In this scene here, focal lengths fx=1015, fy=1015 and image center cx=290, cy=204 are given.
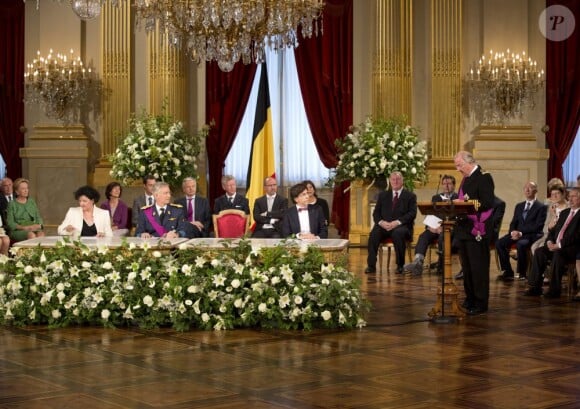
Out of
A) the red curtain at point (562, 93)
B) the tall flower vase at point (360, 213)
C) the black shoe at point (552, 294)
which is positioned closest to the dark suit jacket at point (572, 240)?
the black shoe at point (552, 294)

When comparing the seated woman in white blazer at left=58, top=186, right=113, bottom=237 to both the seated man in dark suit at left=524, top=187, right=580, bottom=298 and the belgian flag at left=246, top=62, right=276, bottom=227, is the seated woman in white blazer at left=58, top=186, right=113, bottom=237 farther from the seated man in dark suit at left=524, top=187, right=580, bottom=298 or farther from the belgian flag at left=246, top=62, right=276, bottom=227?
the belgian flag at left=246, top=62, right=276, bottom=227

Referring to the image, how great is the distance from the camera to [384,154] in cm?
1356

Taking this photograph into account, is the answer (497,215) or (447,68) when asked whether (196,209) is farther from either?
(447,68)

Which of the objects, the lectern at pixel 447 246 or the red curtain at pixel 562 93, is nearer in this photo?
the lectern at pixel 447 246

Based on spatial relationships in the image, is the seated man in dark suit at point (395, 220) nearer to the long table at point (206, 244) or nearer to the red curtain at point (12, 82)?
the long table at point (206, 244)

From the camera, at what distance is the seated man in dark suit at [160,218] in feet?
30.4

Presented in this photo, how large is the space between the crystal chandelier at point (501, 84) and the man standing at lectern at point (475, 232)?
607 cm

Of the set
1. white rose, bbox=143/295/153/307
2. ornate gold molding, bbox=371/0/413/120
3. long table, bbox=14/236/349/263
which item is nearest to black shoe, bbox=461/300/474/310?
long table, bbox=14/236/349/263

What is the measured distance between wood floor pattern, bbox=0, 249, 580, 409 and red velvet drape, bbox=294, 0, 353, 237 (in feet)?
22.9

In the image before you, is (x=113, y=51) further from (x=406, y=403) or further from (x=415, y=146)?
(x=406, y=403)

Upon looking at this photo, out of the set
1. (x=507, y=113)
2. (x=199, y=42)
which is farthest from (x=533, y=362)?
(x=507, y=113)

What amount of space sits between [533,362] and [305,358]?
1422 millimetres

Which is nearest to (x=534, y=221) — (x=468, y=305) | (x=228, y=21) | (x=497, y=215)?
(x=497, y=215)

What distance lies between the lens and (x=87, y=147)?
14.7 metres
